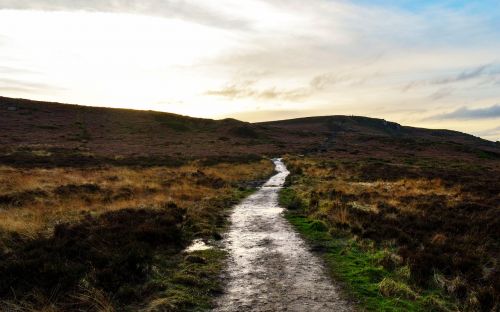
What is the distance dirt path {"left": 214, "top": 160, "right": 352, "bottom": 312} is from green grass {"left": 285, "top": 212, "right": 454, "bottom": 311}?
0.51 metres

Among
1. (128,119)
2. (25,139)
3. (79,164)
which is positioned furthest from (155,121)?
(79,164)

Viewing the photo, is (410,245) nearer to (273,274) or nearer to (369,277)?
(369,277)

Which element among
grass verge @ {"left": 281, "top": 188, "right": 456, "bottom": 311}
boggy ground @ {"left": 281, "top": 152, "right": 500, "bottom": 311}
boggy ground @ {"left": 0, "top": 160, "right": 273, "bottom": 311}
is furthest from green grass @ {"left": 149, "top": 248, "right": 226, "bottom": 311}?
boggy ground @ {"left": 281, "top": 152, "right": 500, "bottom": 311}

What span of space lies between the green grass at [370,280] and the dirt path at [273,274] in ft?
1.67

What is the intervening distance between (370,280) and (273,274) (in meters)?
2.60

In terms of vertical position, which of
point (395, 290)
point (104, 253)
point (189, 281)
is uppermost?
point (395, 290)

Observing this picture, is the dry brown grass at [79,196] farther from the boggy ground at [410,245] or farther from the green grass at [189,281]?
the boggy ground at [410,245]

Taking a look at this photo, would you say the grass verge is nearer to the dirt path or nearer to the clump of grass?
the clump of grass

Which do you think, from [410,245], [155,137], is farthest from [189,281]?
[155,137]

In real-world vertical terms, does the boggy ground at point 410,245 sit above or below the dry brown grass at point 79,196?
above

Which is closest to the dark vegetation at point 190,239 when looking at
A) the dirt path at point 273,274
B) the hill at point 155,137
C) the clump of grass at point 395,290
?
the clump of grass at point 395,290

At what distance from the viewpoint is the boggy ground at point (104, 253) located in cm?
892

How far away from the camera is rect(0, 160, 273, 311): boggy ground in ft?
29.3

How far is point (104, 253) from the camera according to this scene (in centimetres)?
1140
